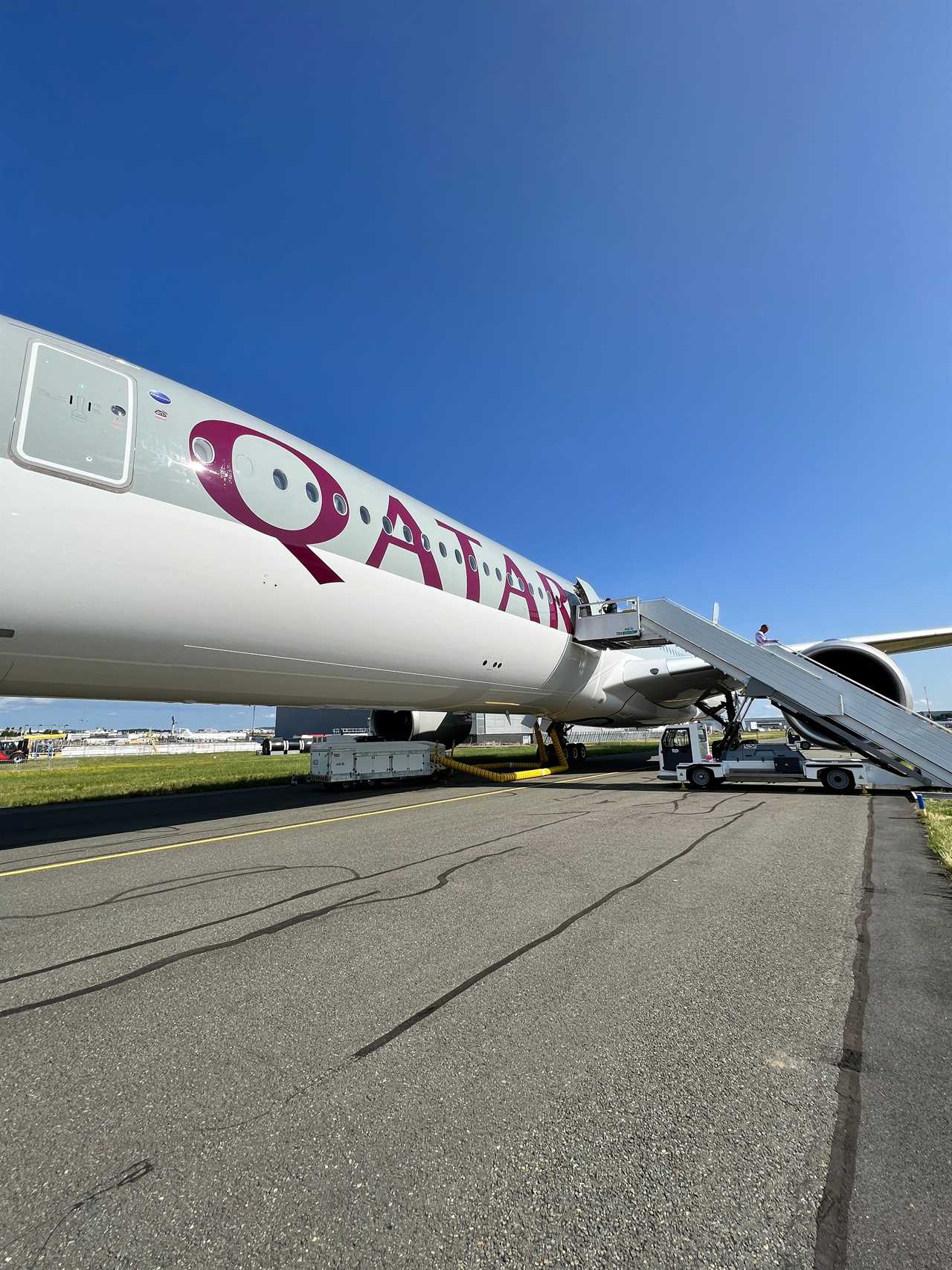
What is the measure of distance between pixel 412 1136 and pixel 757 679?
1416 centimetres

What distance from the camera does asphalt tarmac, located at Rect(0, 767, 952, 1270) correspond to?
1.86 meters

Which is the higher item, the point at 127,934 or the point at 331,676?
the point at 331,676

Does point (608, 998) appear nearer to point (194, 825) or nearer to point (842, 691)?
point (194, 825)

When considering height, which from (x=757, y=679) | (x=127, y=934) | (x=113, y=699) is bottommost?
(x=127, y=934)

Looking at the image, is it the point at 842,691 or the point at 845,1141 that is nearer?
the point at 845,1141

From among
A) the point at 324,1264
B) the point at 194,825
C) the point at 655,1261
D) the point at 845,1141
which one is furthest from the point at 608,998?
the point at 194,825

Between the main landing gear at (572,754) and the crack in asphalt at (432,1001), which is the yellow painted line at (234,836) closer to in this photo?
the crack in asphalt at (432,1001)

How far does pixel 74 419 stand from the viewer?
6.96 meters

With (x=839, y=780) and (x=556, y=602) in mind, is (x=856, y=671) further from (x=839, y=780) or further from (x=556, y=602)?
(x=556, y=602)

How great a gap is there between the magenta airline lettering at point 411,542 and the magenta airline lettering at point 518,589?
9.40 feet

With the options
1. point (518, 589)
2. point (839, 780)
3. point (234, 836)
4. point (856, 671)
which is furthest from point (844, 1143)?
point (856, 671)

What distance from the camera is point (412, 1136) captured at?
2.28m

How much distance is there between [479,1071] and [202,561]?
6.80 m

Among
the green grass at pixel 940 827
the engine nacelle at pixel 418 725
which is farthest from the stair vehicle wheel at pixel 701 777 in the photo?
the engine nacelle at pixel 418 725
